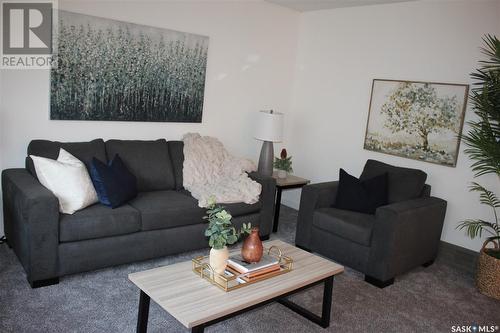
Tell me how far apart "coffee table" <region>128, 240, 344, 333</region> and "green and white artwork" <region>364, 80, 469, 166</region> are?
6.87 ft

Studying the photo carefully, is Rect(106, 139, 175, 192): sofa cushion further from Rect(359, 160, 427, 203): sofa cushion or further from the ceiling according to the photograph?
the ceiling

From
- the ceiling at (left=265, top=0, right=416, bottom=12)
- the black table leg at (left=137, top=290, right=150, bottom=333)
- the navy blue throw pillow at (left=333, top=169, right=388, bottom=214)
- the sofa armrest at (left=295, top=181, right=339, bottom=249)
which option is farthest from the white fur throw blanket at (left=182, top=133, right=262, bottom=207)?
the ceiling at (left=265, top=0, right=416, bottom=12)

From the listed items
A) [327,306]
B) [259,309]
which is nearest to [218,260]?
[259,309]

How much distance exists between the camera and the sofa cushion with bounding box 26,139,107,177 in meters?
3.44

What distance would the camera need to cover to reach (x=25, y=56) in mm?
3492

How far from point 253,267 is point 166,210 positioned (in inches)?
45.6

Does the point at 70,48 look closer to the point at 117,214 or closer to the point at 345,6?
the point at 117,214

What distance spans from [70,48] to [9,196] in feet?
4.19

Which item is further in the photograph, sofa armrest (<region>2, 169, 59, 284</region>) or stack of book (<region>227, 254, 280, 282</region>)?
sofa armrest (<region>2, 169, 59, 284</region>)

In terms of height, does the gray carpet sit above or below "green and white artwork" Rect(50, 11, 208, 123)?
below

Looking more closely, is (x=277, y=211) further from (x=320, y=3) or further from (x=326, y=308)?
(x=320, y=3)

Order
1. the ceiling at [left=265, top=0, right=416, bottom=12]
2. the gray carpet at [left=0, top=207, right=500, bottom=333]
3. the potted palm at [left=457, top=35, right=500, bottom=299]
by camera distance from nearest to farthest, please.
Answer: the gray carpet at [left=0, top=207, right=500, bottom=333], the potted palm at [left=457, top=35, right=500, bottom=299], the ceiling at [left=265, top=0, right=416, bottom=12]
